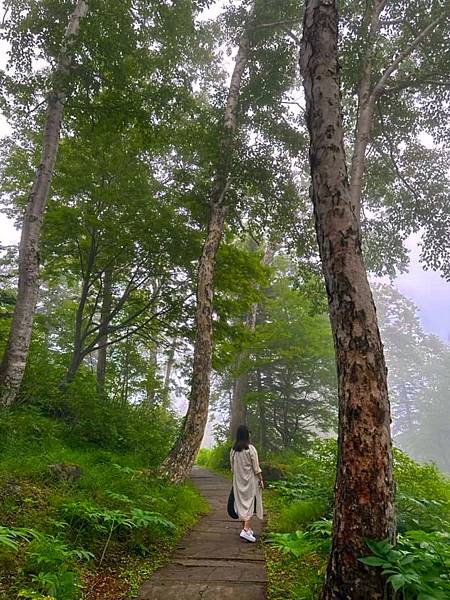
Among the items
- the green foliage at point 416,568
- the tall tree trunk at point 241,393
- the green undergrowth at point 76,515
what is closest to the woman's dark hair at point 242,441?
the green undergrowth at point 76,515

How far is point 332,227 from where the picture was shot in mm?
3799

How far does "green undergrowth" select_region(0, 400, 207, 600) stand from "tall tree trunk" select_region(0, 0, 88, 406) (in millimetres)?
795

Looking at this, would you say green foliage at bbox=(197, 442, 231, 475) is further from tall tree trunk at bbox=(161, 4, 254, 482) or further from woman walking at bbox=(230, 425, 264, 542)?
woman walking at bbox=(230, 425, 264, 542)

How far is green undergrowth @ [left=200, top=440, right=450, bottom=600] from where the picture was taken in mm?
2691

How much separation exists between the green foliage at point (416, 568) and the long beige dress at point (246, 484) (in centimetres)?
361

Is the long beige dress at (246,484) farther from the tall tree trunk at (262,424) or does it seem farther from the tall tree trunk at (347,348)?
the tall tree trunk at (262,424)

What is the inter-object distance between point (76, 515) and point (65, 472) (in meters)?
1.29

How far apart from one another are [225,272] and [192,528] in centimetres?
663

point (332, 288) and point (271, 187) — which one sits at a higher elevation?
point (271, 187)

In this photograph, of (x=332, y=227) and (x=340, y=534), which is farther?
(x=332, y=227)

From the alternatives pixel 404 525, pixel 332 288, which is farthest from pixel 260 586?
pixel 332 288

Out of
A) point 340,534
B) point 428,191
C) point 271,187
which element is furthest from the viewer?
point 428,191

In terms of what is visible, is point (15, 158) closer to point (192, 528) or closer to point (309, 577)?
point (192, 528)

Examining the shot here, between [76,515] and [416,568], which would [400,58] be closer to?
[416,568]
